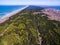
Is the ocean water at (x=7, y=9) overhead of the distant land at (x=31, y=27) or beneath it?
overhead

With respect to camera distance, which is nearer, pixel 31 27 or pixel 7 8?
pixel 31 27

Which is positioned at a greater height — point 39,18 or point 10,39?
point 39,18

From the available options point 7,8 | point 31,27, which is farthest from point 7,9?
point 31,27

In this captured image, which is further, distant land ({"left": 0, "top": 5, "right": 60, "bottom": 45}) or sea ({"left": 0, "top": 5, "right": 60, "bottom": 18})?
sea ({"left": 0, "top": 5, "right": 60, "bottom": 18})

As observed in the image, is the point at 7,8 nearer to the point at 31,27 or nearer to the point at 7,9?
the point at 7,9

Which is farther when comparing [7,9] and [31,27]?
[7,9]

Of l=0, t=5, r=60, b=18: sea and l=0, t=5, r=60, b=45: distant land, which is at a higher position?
l=0, t=5, r=60, b=18: sea

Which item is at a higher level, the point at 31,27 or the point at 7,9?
the point at 7,9

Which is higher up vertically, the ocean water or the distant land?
the ocean water

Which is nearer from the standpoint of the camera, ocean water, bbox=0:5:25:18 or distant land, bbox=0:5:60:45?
distant land, bbox=0:5:60:45

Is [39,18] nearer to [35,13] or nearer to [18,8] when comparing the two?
[35,13]

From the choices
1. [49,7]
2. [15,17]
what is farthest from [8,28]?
[49,7]
